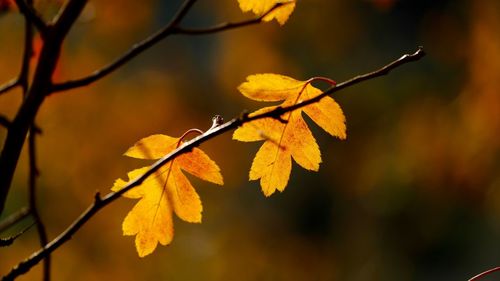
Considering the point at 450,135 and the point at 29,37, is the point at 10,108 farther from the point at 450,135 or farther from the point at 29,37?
the point at 29,37

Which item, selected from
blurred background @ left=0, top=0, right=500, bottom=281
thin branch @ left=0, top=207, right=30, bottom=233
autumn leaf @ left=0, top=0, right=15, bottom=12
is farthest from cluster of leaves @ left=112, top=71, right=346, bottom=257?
blurred background @ left=0, top=0, right=500, bottom=281

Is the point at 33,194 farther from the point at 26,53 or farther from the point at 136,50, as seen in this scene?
the point at 136,50

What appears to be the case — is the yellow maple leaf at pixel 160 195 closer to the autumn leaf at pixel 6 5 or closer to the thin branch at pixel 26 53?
the thin branch at pixel 26 53

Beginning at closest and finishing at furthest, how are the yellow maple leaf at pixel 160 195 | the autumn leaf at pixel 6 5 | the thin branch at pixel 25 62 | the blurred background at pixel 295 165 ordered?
the thin branch at pixel 25 62 < the yellow maple leaf at pixel 160 195 < the autumn leaf at pixel 6 5 < the blurred background at pixel 295 165

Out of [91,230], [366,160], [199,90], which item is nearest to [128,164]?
[91,230]

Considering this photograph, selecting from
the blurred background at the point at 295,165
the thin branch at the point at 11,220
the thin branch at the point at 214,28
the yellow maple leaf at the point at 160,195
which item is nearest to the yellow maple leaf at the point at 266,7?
the thin branch at the point at 214,28

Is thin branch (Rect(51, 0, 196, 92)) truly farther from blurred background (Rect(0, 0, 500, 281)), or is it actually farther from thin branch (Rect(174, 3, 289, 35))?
blurred background (Rect(0, 0, 500, 281))
